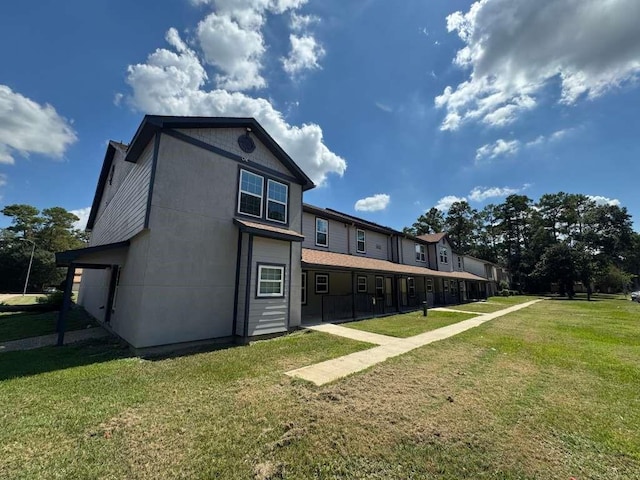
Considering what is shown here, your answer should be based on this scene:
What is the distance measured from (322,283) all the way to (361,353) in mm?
8605

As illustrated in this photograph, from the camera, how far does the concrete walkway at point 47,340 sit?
8.76 metres

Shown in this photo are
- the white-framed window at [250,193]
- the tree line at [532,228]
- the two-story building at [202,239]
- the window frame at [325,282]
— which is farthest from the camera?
the tree line at [532,228]

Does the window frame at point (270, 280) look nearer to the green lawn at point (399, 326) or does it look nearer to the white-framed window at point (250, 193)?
the white-framed window at point (250, 193)

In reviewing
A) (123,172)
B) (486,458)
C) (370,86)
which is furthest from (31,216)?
(486,458)

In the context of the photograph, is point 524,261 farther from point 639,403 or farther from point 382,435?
point 382,435

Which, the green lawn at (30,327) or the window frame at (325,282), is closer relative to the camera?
the green lawn at (30,327)

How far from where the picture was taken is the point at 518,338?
10.3 meters

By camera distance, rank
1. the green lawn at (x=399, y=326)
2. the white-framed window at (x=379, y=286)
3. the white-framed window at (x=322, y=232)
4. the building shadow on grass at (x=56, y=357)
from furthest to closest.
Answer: the white-framed window at (x=379, y=286)
the white-framed window at (x=322, y=232)
the green lawn at (x=399, y=326)
the building shadow on grass at (x=56, y=357)

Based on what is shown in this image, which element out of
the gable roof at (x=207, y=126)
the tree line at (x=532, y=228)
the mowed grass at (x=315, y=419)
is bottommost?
the mowed grass at (x=315, y=419)

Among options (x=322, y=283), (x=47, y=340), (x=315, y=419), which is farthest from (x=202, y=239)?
(x=322, y=283)

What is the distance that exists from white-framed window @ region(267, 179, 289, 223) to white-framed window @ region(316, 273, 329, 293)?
5823 mm

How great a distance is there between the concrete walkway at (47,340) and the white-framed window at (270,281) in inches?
251

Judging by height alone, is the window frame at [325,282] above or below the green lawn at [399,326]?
above

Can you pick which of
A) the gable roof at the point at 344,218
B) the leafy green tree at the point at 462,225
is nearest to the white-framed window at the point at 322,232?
the gable roof at the point at 344,218
